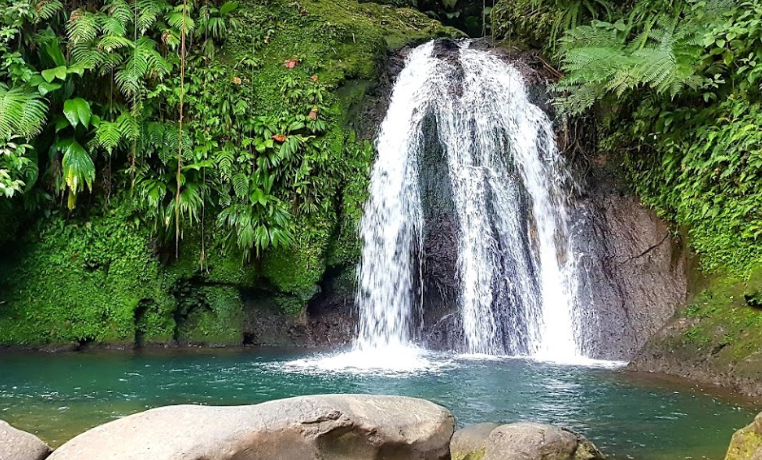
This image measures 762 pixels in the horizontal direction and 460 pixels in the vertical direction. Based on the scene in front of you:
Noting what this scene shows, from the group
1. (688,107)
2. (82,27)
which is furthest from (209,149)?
(688,107)

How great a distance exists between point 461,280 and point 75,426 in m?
5.54

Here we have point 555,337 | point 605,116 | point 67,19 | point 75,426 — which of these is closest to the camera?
point 75,426

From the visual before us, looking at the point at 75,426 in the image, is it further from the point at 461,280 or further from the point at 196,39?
the point at 196,39

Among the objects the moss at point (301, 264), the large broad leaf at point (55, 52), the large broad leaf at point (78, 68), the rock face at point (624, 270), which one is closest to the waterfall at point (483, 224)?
the rock face at point (624, 270)

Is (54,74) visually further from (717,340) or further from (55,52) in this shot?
(717,340)

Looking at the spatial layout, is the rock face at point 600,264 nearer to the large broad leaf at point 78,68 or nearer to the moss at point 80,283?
the moss at point 80,283

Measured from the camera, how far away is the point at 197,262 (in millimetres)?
9055

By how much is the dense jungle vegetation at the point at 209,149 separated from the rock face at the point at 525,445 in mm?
4814

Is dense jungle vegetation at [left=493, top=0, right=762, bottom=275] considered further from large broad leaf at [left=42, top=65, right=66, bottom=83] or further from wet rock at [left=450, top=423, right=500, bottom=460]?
large broad leaf at [left=42, top=65, right=66, bottom=83]

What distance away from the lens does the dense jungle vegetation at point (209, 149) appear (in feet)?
25.7

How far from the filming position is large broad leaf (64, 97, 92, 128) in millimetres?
8195

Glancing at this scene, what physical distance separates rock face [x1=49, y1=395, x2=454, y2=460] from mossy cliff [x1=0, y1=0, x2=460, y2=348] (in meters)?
5.82

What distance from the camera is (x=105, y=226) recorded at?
348 inches

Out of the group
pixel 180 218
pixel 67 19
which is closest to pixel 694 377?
pixel 180 218
